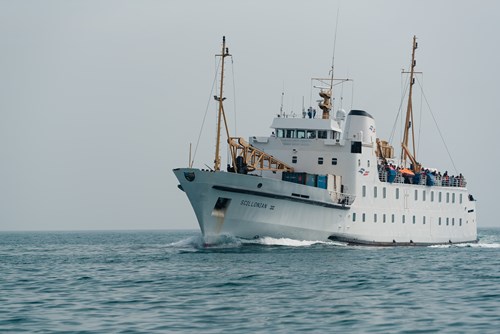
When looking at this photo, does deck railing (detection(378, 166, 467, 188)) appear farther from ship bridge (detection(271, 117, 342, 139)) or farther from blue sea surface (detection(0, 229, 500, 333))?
blue sea surface (detection(0, 229, 500, 333))

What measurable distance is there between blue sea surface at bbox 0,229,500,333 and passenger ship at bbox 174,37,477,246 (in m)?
3.78

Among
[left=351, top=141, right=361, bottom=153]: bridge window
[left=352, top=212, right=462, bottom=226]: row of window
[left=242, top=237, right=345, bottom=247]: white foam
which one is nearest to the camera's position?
[left=242, top=237, right=345, bottom=247]: white foam

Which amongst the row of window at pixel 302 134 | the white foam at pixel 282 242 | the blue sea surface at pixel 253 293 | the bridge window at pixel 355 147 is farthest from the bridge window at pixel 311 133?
the blue sea surface at pixel 253 293

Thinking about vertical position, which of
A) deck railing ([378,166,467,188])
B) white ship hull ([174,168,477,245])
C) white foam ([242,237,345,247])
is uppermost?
deck railing ([378,166,467,188])

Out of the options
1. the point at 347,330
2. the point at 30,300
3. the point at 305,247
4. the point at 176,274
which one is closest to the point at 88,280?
the point at 176,274

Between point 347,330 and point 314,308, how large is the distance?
11.9 ft

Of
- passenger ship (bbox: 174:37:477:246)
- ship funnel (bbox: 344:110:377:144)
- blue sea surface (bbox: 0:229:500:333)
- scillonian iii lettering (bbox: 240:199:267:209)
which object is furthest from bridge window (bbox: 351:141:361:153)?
blue sea surface (bbox: 0:229:500:333)

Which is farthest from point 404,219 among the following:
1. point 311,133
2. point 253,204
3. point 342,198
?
point 253,204

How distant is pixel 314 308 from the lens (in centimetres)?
2759

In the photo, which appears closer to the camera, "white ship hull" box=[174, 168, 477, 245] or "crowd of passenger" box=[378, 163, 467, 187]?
"white ship hull" box=[174, 168, 477, 245]

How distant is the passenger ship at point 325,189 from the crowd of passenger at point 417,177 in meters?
0.08

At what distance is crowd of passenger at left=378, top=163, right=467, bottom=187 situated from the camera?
6254cm

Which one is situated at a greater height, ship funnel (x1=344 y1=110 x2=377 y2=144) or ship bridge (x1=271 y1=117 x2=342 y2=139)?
ship funnel (x1=344 y1=110 x2=377 y2=144)

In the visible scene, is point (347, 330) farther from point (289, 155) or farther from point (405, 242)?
point (405, 242)
